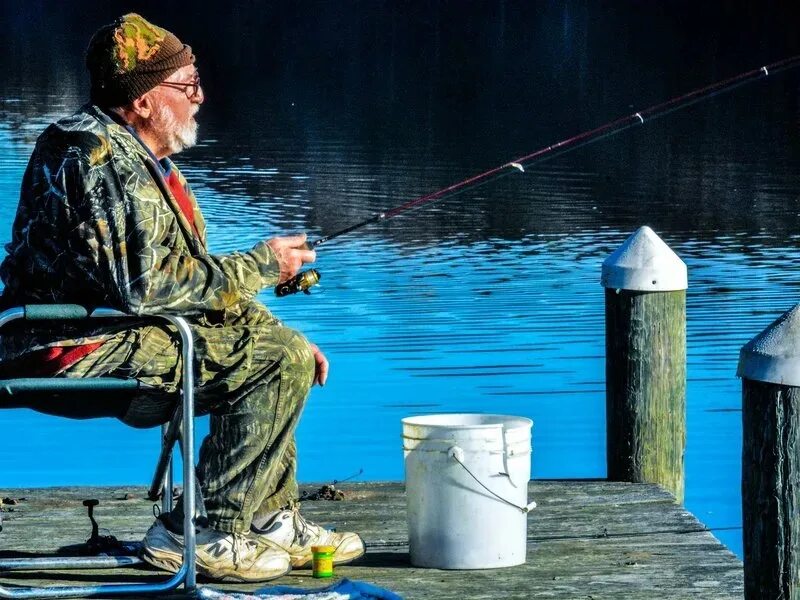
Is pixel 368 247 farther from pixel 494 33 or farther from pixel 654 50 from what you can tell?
pixel 494 33

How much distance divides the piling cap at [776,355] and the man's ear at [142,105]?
1.61m

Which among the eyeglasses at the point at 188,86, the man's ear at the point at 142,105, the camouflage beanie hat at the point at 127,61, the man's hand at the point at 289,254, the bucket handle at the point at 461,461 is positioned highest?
the camouflage beanie hat at the point at 127,61

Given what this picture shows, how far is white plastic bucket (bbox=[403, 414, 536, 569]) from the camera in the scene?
500 centimetres

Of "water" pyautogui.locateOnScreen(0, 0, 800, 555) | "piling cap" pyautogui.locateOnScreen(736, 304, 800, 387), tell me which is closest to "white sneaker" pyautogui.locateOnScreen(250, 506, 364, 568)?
"piling cap" pyautogui.locateOnScreen(736, 304, 800, 387)

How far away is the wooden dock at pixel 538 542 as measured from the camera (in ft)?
15.8

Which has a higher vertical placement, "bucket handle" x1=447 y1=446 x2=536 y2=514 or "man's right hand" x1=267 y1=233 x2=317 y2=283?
"man's right hand" x1=267 y1=233 x2=317 y2=283

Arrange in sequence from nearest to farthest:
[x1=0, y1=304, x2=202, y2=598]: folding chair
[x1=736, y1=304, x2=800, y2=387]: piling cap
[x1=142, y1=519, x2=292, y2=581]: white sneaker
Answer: [x1=736, y1=304, x2=800, y2=387]: piling cap < [x1=0, y1=304, x2=202, y2=598]: folding chair < [x1=142, y1=519, x2=292, y2=581]: white sneaker

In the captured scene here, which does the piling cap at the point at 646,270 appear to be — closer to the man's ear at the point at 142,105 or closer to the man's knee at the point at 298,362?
the man's knee at the point at 298,362

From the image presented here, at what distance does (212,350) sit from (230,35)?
44.1m

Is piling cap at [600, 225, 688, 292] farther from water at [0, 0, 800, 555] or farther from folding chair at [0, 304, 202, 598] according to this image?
folding chair at [0, 304, 202, 598]

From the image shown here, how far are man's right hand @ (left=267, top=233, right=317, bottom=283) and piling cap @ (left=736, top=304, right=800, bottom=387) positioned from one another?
123 centimetres

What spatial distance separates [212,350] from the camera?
15.3ft

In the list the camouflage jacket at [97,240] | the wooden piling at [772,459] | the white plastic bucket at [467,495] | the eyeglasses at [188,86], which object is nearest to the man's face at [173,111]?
the eyeglasses at [188,86]

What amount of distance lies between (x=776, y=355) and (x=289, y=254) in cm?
136
